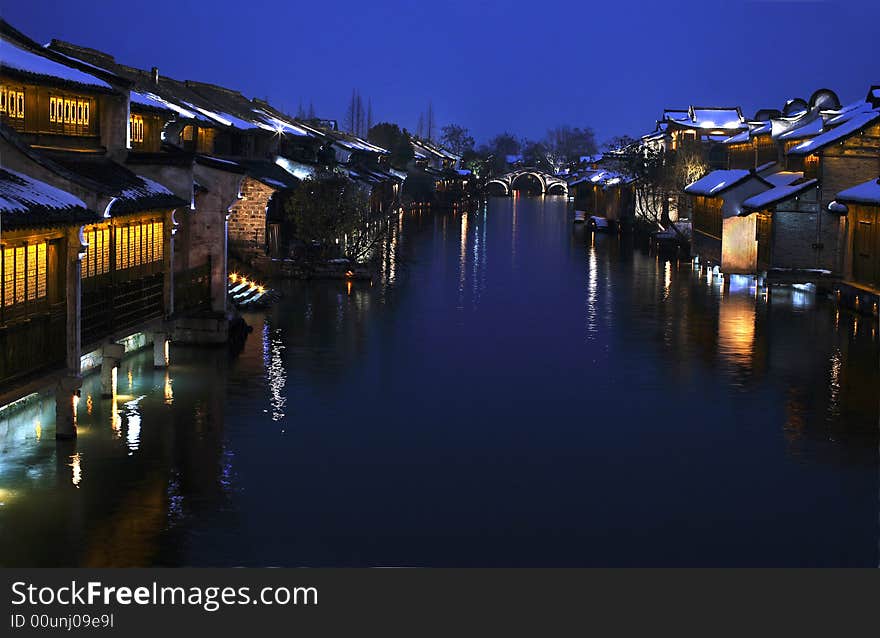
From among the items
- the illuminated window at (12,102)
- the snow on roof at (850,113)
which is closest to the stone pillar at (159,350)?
the illuminated window at (12,102)

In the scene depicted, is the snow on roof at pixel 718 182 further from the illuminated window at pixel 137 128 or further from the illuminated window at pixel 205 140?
the illuminated window at pixel 137 128

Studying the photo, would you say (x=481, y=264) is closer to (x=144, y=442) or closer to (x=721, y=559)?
(x=144, y=442)

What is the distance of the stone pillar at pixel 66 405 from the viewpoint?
2227 centimetres

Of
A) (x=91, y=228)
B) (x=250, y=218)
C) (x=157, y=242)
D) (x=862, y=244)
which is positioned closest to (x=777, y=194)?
(x=862, y=244)

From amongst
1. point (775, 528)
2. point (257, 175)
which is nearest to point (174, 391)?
point (775, 528)

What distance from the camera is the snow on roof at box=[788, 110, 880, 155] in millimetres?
47969

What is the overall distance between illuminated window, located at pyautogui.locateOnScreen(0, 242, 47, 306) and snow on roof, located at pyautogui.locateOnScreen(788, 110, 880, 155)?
1380 inches

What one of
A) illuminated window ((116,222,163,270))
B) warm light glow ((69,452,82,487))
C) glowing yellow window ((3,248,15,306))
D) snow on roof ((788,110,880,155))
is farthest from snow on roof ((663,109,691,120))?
glowing yellow window ((3,248,15,306))

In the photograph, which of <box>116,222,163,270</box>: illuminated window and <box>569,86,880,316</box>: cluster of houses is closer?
<box>116,222,163,270</box>: illuminated window

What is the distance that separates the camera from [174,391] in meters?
28.2

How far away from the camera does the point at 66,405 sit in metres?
22.7

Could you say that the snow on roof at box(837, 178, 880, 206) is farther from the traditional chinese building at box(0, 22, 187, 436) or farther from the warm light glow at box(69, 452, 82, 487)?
the warm light glow at box(69, 452, 82, 487)

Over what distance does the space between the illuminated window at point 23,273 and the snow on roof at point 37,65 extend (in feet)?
17.9

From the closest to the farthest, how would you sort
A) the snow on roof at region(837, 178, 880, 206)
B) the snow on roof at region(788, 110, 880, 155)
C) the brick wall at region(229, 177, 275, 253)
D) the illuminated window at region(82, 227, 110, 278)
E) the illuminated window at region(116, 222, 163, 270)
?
the illuminated window at region(82, 227, 110, 278)
the illuminated window at region(116, 222, 163, 270)
the snow on roof at region(837, 178, 880, 206)
the snow on roof at region(788, 110, 880, 155)
the brick wall at region(229, 177, 275, 253)
